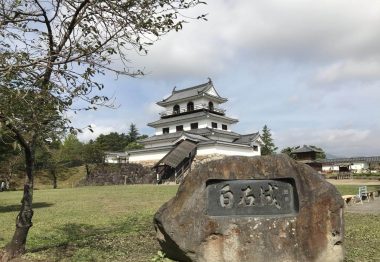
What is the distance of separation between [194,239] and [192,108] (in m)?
45.0

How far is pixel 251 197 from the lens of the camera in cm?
658

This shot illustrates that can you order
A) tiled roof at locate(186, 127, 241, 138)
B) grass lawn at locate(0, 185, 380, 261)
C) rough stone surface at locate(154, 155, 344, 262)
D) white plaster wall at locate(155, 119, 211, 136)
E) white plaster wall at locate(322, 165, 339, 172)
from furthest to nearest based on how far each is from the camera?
white plaster wall at locate(322, 165, 339, 172) < white plaster wall at locate(155, 119, 211, 136) < tiled roof at locate(186, 127, 241, 138) < grass lawn at locate(0, 185, 380, 261) < rough stone surface at locate(154, 155, 344, 262)

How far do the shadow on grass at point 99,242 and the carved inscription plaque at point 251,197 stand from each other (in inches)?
71.7

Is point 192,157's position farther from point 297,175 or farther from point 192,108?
point 297,175

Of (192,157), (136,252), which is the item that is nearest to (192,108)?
(192,157)

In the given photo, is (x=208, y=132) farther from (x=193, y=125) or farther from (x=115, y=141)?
Answer: (x=115, y=141)

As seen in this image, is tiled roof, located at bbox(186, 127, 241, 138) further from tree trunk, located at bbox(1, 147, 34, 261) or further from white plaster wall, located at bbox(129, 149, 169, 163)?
tree trunk, located at bbox(1, 147, 34, 261)

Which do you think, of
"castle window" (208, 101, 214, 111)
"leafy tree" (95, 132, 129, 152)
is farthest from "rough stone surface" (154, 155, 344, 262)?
"leafy tree" (95, 132, 129, 152)

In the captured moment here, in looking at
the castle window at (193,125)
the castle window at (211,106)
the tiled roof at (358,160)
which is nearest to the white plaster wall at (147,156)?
the castle window at (193,125)

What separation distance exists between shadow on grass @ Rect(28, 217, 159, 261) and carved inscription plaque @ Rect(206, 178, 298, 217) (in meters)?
1.82

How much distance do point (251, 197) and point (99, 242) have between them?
3.97 meters

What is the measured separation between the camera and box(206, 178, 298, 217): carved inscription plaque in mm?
6543

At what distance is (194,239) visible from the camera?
6.38 m

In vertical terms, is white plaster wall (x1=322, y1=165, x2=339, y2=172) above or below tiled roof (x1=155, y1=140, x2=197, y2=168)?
below
